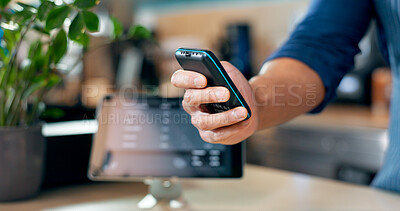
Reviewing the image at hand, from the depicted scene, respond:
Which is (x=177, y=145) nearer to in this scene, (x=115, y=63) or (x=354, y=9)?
(x=354, y=9)

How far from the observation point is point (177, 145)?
807mm

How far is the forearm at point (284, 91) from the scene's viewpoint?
75cm

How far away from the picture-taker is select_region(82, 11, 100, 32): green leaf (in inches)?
26.7

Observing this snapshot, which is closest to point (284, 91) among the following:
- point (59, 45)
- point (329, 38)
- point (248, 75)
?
point (329, 38)

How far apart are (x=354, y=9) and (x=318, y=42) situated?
0.13 metres

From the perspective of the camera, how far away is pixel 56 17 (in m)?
0.67

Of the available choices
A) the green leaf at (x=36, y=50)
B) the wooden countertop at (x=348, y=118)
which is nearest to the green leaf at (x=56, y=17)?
the green leaf at (x=36, y=50)

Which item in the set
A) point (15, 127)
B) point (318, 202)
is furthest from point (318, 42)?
point (15, 127)

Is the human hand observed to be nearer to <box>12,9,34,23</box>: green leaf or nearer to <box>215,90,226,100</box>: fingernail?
<box>215,90,226,100</box>: fingernail

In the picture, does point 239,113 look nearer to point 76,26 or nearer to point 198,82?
point 198,82

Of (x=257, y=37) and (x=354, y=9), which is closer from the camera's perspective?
(x=354, y=9)

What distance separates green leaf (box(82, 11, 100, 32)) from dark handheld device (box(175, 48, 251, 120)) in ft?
0.56

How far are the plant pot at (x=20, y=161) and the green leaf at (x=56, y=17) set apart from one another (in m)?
0.21

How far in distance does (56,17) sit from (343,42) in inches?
22.0
